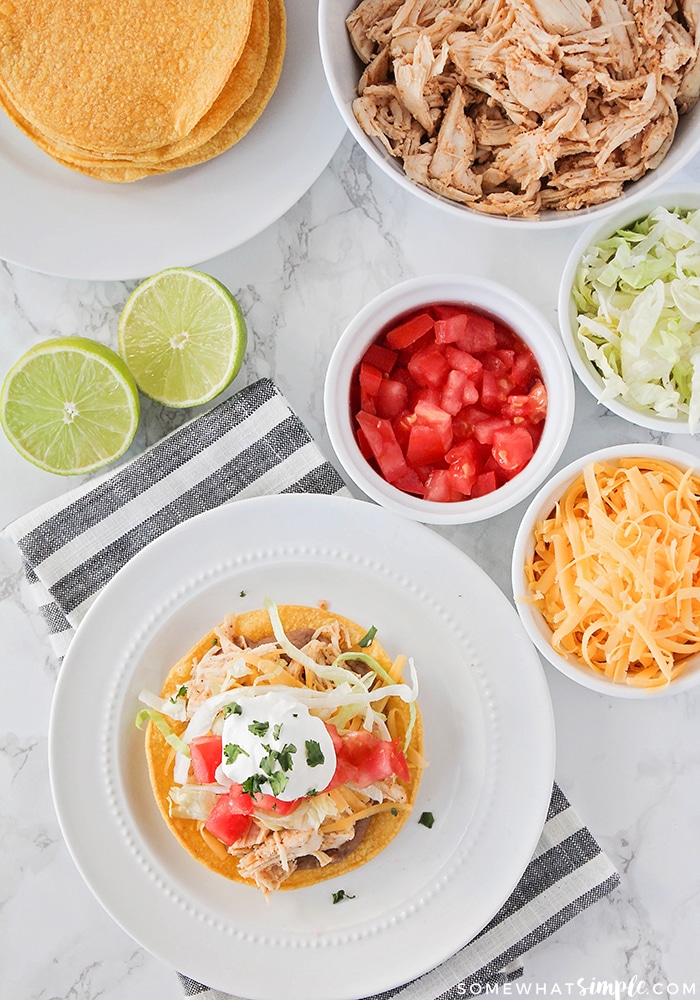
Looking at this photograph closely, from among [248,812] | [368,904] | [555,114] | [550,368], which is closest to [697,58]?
[555,114]

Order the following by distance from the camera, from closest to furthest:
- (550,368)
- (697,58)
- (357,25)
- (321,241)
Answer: (697,58), (357,25), (550,368), (321,241)

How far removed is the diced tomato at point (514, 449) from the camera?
2299 mm

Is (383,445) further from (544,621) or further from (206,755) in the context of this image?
(206,755)

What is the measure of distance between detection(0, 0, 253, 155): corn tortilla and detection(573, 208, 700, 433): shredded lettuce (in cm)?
113

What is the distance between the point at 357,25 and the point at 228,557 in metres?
1.42

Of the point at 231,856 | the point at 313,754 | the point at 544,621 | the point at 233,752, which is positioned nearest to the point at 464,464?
the point at 544,621

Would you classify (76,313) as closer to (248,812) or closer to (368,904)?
(248,812)

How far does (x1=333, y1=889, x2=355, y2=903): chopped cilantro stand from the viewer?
2425 mm

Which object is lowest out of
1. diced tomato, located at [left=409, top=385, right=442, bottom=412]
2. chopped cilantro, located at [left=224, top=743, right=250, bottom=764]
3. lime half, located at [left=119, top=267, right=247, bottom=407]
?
→ chopped cilantro, located at [left=224, top=743, right=250, bottom=764]

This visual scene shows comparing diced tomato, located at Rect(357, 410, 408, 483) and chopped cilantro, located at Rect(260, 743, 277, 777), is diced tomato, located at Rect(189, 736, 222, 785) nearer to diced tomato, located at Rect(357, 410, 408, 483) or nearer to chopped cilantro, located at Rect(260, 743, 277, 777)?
chopped cilantro, located at Rect(260, 743, 277, 777)

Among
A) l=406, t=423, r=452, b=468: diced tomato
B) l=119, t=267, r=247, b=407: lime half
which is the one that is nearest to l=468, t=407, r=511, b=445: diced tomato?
l=406, t=423, r=452, b=468: diced tomato

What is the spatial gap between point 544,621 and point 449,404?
64 centimetres

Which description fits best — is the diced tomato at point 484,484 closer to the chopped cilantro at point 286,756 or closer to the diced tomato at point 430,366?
the diced tomato at point 430,366

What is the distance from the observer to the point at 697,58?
201cm
